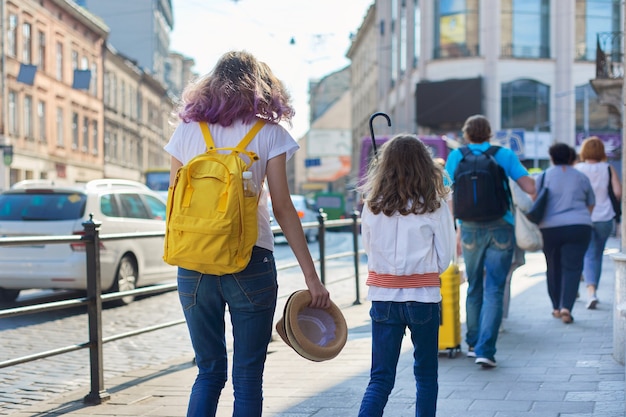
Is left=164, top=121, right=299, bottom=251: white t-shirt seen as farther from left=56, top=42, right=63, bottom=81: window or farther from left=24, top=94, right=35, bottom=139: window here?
left=56, top=42, right=63, bottom=81: window

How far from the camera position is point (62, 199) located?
11.2 metres

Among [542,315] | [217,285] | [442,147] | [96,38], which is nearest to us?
[217,285]

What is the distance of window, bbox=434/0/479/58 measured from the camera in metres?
41.5

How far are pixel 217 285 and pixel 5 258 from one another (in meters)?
7.11

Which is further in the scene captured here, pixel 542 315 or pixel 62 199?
pixel 62 199

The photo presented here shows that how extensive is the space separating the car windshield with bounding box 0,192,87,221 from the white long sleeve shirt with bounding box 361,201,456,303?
7249mm

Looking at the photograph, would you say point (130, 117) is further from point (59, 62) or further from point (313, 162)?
point (59, 62)

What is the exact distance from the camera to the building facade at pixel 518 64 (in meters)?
41.4

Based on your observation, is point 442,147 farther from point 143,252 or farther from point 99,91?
point 99,91

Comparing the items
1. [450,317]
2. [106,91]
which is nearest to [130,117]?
[106,91]

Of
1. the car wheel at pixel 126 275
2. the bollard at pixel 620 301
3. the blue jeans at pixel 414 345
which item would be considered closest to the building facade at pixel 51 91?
the car wheel at pixel 126 275

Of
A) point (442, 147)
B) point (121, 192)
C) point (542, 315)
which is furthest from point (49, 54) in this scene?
point (542, 315)

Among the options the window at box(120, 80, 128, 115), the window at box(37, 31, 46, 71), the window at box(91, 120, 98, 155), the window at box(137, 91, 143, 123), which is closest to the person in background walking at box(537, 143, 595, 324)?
the window at box(37, 31, 46, 71)

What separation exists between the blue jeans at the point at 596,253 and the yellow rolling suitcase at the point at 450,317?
131 inches
